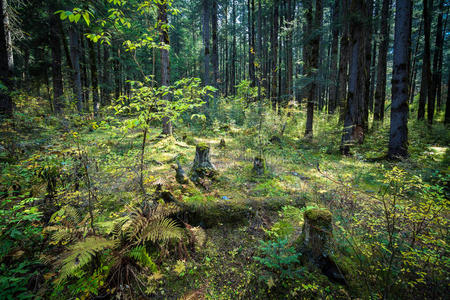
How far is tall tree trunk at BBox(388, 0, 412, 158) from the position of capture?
5.92 m

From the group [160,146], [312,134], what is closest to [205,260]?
[160,146]

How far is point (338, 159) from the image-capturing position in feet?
23.4

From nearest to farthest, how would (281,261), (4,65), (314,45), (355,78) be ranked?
(281,261) < (4,65) < (355,78) < (314,45)

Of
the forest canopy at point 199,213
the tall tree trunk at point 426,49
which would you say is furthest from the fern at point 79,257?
the tall tree trunk at point 426,49

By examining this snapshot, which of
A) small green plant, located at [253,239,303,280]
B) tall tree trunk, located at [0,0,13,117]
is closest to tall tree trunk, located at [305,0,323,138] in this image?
small green plant, located at [253,239,303,280]

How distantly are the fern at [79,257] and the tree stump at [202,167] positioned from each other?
9.02ft

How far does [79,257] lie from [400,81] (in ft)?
30.5

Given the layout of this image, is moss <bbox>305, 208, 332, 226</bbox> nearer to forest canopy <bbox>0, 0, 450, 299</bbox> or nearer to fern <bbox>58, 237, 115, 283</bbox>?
forest canopy <bbox>0, 0, 450, 299</bbox>

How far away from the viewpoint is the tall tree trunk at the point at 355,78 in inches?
274

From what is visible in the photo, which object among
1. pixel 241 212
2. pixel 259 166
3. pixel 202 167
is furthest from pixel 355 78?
pixel 241 212

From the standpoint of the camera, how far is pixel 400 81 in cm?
609

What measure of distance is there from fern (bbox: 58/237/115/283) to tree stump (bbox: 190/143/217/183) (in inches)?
108

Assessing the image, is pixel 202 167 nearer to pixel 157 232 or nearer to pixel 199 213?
pixel 199 213

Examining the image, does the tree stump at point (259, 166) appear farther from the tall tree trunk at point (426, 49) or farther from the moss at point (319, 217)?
the tall tree trunk at point (426, 49)
